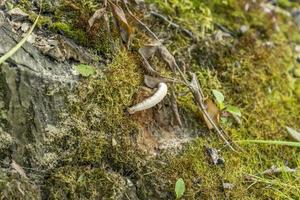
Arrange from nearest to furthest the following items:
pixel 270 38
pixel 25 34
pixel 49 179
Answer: pixel 49 179, pixel 25 34, pixel 270 38

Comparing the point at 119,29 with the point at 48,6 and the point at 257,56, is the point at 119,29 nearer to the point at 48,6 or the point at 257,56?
the point at 48,6

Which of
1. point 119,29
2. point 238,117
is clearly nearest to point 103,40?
point 119,29

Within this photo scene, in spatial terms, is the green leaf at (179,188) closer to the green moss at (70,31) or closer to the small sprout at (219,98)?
the small sprout at (219,98)

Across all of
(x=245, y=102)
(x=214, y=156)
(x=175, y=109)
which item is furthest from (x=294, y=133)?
(x=175, y=109)

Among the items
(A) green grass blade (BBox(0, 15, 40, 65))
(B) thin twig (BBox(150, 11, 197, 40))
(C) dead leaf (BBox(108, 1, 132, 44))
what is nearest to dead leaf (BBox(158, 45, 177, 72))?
(C) dead leaf (BBox(108, 1, 132, 44))

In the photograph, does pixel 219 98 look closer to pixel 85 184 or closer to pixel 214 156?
pixel 214 156

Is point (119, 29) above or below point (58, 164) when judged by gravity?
above
